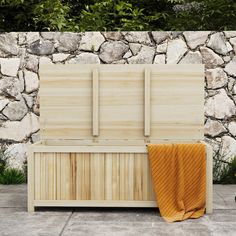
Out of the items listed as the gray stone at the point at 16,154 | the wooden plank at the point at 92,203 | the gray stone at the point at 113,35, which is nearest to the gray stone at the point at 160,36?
the gray stone at the point at 113,35

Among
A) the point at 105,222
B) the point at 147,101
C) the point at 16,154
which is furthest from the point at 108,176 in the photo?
the point at 16,154

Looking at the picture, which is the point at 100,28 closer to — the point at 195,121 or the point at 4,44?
the point at 4,44

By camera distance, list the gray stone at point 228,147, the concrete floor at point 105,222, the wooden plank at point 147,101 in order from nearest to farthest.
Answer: the concrete floor at point 105,222, the wooden plank at point 147,101, the gray stone at point 228,147

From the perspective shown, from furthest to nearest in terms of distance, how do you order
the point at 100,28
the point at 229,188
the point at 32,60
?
the point at 100,28
the point at 32,60
the point at 229,188

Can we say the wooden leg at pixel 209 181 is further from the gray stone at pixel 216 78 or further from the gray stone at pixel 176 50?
the gray stone at pixel 176 50

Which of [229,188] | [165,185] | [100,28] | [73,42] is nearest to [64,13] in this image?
[100,28]

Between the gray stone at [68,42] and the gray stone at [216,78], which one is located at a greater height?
the gray stone at [68,42]

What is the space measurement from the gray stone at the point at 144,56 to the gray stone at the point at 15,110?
1548 millimetres

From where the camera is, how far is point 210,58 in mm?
7586

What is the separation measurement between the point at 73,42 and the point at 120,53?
0.65 meters

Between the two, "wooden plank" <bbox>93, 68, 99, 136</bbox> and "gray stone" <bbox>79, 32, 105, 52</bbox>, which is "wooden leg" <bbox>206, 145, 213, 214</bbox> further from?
"gray stone" <bbox>79, 32, 105, 52</bbox>

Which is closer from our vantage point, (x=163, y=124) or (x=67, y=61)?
(x=163, y=124)

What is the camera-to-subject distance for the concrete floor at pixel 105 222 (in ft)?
15.6

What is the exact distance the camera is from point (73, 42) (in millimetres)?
7629
